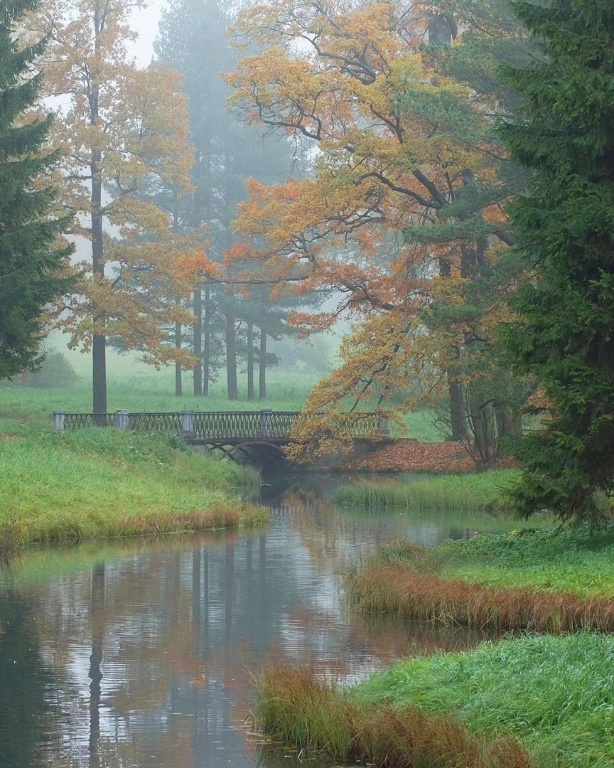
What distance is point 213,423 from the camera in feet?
131

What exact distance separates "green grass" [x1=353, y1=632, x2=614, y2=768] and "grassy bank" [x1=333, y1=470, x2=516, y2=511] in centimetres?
1927

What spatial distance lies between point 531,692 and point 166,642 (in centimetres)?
594

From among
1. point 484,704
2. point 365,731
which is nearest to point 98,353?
point 365,731

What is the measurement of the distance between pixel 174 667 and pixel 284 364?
70.5 metres

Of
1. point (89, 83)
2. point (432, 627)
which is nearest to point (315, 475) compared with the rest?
point (89, 83)

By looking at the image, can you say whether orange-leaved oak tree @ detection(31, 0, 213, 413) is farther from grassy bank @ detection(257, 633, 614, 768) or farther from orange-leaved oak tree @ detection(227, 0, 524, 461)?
grassy bank @ detection(257, 633, 614, 768)

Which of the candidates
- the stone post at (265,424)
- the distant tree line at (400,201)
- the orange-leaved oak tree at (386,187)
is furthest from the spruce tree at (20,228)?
the stone post at (265,424)

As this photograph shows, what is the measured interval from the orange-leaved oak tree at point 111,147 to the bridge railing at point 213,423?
311cm

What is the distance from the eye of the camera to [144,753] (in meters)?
9.84

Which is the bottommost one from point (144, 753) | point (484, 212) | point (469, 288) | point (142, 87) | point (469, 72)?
point (144, 753)

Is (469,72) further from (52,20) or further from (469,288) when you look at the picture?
(52,20)

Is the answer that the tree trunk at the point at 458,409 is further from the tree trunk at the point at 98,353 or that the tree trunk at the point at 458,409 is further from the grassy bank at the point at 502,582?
the grassy bank at the point at 502,582

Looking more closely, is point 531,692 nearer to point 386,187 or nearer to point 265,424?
point 386,187

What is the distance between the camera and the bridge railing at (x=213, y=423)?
3506 centimetres
